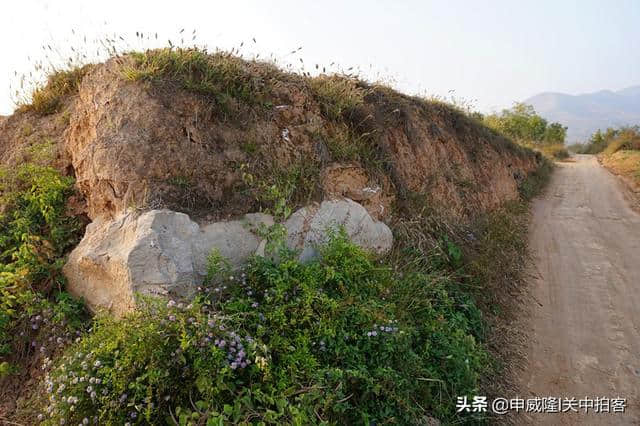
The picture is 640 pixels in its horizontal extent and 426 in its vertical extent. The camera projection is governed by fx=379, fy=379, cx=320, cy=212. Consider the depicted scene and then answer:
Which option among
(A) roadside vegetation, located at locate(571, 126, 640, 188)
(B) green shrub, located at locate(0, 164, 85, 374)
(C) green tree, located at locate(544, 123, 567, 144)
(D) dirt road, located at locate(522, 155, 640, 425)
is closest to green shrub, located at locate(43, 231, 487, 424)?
(B) green shrub, located at locate(0, 164, 85, 374)

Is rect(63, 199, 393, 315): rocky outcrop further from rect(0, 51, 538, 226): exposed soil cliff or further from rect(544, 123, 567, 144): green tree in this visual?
rect(544, 123, 567, 144): green tree

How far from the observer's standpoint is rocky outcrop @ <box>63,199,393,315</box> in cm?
312

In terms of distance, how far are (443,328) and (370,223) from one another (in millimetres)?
1602

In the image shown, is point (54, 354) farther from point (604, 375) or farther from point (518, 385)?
point (604, 375)

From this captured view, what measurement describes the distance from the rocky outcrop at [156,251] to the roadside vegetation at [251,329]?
0.60ft

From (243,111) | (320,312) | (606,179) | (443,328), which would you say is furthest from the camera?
(606,179)

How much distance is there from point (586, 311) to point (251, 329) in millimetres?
4762

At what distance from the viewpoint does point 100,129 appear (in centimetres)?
405

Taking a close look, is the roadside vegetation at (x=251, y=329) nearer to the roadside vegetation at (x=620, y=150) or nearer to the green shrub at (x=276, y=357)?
the green shrub at (x=276, y=357)

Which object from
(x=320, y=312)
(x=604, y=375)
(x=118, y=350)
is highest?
(x=118, y=350)

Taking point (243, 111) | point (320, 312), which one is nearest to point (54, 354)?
point (320, 312)

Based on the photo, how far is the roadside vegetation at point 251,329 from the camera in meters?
2.38

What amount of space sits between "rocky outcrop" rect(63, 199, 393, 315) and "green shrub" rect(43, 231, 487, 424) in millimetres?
264

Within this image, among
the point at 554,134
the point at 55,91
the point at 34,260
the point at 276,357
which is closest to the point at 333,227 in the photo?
the point at 276,357
